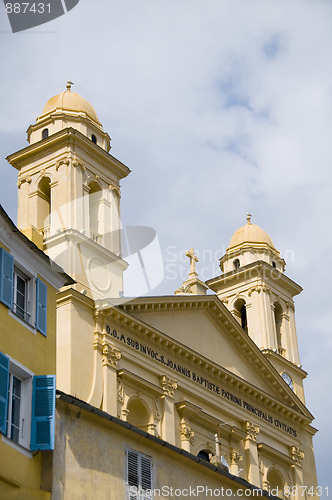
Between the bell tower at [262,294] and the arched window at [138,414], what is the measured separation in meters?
10.5

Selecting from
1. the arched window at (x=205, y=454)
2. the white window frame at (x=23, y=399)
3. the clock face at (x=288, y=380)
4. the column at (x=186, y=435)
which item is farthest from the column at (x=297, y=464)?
the white window frame at (x=23, y=399)

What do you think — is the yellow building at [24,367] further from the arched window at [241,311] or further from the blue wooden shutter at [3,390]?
the arched window at [241,311]

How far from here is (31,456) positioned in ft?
59.4

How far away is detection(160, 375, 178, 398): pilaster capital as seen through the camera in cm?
3588

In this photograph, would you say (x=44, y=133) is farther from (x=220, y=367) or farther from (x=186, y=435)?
(x=186, y=435)

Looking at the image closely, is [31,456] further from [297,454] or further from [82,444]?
[297,454]

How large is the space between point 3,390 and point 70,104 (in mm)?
24899

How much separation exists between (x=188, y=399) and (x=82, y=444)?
58.3 ft

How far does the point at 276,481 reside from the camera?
134ft

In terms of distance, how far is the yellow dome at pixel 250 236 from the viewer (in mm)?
48781

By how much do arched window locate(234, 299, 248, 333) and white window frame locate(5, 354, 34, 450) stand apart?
29006 mm

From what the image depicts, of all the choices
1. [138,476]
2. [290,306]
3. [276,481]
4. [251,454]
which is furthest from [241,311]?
[138,476]

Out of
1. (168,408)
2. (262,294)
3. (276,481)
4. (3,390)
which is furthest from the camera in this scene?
(262,294)

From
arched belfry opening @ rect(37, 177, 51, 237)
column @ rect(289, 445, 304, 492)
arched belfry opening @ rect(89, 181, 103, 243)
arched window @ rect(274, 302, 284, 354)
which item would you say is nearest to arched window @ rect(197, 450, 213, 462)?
column @ rect(289, 445, 304, 492)
